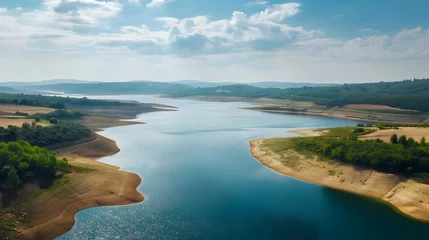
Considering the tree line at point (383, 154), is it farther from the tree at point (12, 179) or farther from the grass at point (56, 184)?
the tree at point (12, 179)

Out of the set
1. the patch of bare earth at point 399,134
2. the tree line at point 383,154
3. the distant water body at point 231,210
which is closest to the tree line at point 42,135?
the distant water body at point 231,210

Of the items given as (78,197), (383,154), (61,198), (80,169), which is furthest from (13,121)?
(383,154)

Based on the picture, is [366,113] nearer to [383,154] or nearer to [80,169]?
[383,154]

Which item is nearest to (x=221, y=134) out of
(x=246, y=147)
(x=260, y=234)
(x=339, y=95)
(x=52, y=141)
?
(x=246, y=147)

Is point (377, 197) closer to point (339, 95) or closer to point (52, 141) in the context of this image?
point (52, 141)

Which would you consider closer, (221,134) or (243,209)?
(243,209)

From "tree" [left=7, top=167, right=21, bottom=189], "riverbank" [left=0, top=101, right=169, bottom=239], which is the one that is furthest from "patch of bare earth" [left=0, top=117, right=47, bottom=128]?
"tree" [left=7, top=167, right=21, bottom=189]
